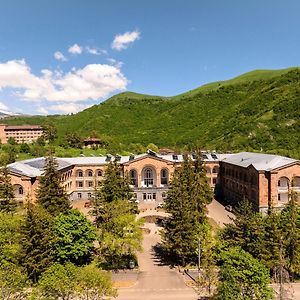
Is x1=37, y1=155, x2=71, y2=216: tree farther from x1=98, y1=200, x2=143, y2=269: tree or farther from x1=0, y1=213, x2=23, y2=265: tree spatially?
x1=98, y1=200, x2=143, y2=269: tree

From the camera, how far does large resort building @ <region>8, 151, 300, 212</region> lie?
5412cm

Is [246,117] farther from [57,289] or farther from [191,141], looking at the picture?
[57,289]

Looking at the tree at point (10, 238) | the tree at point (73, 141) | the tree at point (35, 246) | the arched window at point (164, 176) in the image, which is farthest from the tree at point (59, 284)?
the tree at point (73, 141)

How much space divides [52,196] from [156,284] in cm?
1860

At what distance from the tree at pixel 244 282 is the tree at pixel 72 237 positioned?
16.4m

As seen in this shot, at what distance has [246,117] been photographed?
145125mm

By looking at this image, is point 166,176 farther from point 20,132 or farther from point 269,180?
point 20,132

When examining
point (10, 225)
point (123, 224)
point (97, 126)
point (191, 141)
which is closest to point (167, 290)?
point (123, 224)

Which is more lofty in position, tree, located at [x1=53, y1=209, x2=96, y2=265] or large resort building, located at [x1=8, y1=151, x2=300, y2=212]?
large resort building, located at [x1=8, y1=151, x2=300, y2=212]

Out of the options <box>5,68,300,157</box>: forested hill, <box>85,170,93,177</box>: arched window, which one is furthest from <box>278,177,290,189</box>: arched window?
<box>5,68,300,157</box>: forested hill

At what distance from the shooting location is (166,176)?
7006 cm

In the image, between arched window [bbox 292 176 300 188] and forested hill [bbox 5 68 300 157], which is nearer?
arched window [bbox 292 176 300 188]

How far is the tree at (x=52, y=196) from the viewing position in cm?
4316

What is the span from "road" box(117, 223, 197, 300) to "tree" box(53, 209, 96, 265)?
650 cm
